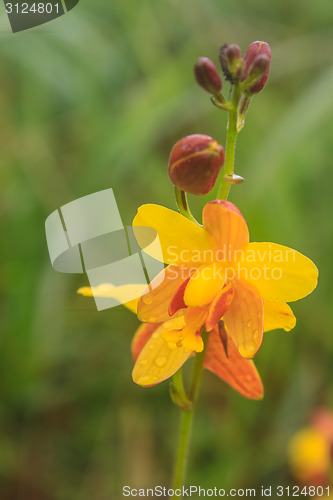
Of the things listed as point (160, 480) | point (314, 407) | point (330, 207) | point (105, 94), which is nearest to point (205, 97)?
point (105, 94)

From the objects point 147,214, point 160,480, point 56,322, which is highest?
point 147,214

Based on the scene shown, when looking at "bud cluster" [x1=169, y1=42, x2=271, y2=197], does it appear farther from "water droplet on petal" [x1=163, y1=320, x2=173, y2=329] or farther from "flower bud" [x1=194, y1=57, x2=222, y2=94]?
"water droplet on petal" [x1=163, y1=320, x2=173, y2=329]

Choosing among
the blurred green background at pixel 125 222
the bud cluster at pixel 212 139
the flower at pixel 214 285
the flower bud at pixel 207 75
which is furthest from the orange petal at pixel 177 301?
the blurred green background at pixel 125 222

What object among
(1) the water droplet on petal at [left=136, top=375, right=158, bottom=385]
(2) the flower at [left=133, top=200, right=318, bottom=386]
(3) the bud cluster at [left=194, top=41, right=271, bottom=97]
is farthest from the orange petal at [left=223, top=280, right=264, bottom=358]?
(3) the bud cluster at [left=194, top=41, right=271, bottom=97]

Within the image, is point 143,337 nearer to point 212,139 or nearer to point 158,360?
point 158,360

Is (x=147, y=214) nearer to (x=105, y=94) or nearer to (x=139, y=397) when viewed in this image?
(x=139, y=397)

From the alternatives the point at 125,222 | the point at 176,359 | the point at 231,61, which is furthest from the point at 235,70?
the point at 125,222
